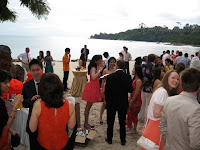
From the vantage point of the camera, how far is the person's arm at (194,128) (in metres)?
1.70

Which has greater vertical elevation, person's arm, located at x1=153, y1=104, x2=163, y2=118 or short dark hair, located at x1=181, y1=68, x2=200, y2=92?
short dark hair, located at x1=181, y1=68, x2=200, y2=92

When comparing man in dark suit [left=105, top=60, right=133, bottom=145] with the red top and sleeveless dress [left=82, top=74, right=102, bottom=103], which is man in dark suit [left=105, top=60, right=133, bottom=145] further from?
the red top

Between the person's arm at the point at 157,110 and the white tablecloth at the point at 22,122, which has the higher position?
the person's arm at the point at 157,110

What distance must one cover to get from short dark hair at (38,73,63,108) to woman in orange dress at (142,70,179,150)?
51.5 inches

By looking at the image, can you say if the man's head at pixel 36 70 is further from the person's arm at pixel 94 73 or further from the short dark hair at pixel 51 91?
the person's arm at pixel 94 73

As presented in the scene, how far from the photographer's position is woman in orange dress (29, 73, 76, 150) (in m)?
1.83

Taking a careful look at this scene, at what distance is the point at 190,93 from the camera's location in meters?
1.83

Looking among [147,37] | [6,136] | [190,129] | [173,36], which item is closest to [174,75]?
[190,129]

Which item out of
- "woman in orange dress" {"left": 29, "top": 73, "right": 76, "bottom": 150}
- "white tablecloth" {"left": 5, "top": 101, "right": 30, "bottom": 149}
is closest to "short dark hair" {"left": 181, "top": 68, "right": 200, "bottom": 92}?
"woman in orange dress" {"left": 29, "top": 73, "right": 76, "bottom": 150}

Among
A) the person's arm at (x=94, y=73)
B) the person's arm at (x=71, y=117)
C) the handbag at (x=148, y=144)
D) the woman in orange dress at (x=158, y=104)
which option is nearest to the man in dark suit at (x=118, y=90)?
the person's arm at (x=94, y=73)

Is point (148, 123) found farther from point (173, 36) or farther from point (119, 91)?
point (173, 36)

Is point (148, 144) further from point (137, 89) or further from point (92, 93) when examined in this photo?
point (92, 93)

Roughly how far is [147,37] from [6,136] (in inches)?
3929

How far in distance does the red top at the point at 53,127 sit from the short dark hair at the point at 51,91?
52mm
